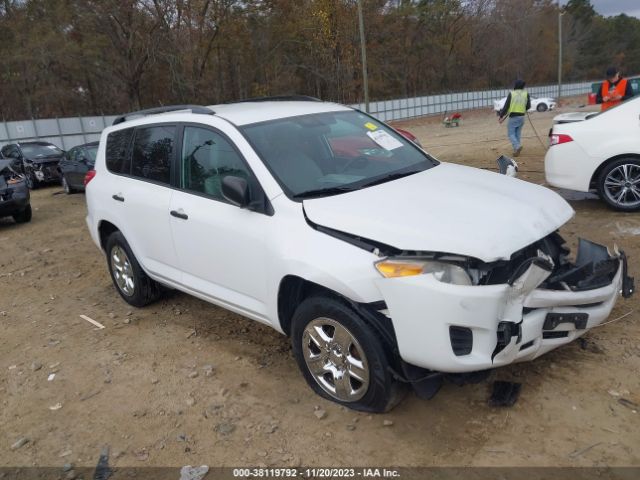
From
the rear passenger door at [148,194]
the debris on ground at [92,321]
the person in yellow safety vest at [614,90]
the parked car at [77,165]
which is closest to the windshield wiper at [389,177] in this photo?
the rear passenger door at [148,194]

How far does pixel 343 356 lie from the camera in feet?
10.2

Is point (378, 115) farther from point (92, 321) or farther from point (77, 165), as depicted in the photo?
point (92, 321)

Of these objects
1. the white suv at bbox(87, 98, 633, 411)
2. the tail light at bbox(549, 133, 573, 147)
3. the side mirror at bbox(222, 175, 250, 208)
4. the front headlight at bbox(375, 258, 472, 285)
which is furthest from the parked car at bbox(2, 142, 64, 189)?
the front headlight at bbox(375, 258, 472, 285)

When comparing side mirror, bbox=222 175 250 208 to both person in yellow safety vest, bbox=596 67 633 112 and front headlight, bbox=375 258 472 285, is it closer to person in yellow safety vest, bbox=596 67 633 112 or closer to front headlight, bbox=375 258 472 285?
front headlight, bbox=375 258 472 285

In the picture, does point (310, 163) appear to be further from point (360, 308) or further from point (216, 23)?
point (216, 23)

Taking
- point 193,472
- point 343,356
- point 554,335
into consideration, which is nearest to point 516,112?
A: point 554,335

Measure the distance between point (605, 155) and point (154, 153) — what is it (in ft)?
17.1

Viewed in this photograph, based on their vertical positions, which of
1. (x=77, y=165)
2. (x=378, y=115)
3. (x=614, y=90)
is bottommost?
(x=378, y=115)

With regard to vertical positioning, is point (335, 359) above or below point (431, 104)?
below

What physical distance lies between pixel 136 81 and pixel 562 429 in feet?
109

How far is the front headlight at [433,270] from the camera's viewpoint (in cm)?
273

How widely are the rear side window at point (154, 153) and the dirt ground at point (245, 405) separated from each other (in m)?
1.34

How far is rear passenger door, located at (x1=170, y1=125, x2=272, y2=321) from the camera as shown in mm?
3510

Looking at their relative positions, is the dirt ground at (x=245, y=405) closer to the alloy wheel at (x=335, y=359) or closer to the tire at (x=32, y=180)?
the alloy wheel at (x=335, y=359)
